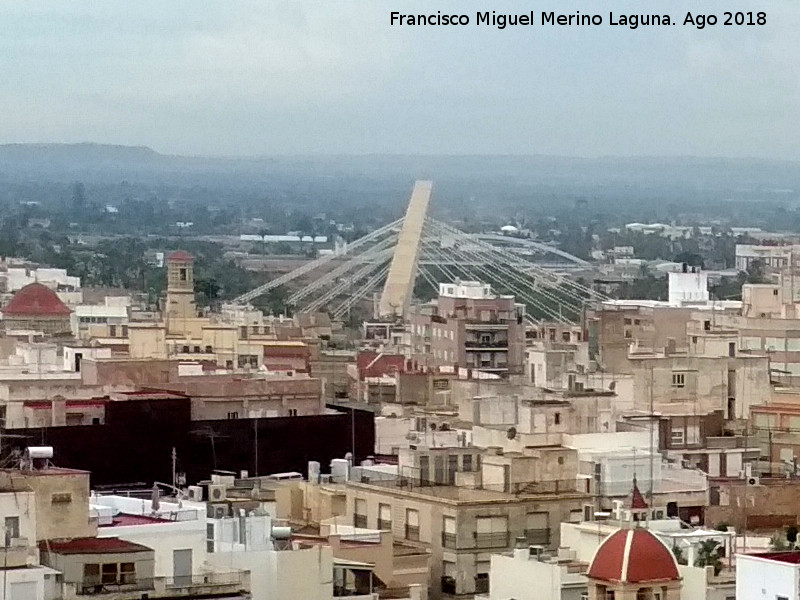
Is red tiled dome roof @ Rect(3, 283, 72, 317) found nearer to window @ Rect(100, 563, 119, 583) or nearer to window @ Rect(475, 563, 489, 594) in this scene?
window @ Rect(475, 563, 489, 594)

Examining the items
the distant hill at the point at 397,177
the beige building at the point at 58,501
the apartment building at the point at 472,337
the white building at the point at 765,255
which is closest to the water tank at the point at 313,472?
the beige building at the point at 58,501

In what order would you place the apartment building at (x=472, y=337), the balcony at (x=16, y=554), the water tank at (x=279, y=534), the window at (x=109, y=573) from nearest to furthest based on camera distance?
the balcony at (x=16, y=554) < the window at (x=109, y=573) < the water tank at (x=279, y=534) < the apartment building at (x=472, y=337)

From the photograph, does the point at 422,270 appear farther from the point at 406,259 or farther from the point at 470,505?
the point at 470,505

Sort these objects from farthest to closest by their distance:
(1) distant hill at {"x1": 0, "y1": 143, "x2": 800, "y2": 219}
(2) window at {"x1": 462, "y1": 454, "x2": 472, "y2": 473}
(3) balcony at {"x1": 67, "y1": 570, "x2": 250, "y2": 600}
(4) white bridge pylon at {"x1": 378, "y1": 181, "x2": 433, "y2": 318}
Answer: (1) distant hill at {"x1": 0, "y1": 143, "x2": 800, "y2": 219} < (4) white bridge pylon at {"x1": 378, "y1": 181, "x2": 433, "y2": 318} < (2) window at {"x1": 462, "y1": 454, "x2": 472, "y2": 473} < (3) balcony at {"x1": 67, "y1": 570, "x2": 250, "y2": 600}

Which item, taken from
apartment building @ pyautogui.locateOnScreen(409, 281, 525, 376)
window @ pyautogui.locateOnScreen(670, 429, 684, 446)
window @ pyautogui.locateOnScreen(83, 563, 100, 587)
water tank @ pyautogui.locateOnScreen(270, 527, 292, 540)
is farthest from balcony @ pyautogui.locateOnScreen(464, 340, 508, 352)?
window @ pyautogui.locateOnScreen(83, 563, 100, 587)

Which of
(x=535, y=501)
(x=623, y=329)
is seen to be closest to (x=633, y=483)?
(x=535, y=501)

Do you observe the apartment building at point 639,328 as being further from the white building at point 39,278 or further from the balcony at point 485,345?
the white building at point 39,278

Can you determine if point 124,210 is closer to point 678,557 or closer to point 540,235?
point 540,235
